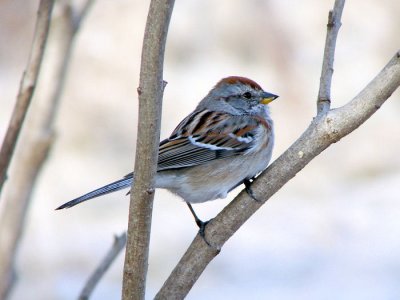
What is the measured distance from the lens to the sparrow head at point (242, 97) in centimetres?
415

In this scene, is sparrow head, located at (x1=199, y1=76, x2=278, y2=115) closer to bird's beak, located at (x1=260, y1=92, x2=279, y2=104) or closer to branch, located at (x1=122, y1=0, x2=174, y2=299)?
bird's beak, located at (x1=260, y1=92, x2=279, y2=104)

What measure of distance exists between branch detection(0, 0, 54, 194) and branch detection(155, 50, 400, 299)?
0.60m

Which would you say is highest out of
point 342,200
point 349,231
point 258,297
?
point 342,200

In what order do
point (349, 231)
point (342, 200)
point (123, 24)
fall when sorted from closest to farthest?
point (349, 231) → point (342, 200) → point (123, 24)

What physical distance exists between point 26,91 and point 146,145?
1.85 ft

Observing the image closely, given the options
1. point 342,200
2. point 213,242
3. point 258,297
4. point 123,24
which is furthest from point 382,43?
point 213,242

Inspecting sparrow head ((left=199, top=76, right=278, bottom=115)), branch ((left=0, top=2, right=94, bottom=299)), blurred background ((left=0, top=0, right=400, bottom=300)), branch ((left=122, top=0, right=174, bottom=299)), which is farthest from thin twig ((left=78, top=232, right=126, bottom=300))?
blurred background ((left=0, top=0, right=400, bottom=300))

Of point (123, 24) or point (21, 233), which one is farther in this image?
point (123, 24)

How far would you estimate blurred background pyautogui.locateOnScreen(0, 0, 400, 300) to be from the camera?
19.8ft

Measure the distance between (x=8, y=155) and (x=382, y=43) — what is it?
5.61 metres

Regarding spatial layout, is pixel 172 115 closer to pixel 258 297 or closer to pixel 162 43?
pixel 258 297

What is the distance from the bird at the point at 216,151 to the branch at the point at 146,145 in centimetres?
132

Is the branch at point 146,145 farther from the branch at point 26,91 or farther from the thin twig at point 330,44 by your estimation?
the thin twig at point 330,44

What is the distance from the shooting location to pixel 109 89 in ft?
24.7
